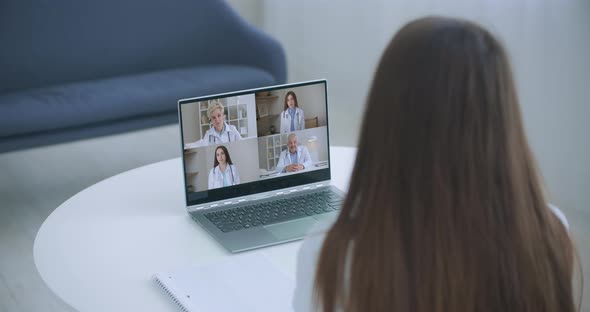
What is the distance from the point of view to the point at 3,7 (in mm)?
3420

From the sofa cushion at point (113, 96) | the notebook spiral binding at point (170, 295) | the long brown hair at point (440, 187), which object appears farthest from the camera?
the sofa cushion at point (113, 96)

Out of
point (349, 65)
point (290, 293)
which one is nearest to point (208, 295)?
point (290, 293)

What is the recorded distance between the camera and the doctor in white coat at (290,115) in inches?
74.3

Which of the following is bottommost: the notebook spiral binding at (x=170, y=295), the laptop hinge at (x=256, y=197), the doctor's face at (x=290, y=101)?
the notebook spiral binding at (x=170, y=295)

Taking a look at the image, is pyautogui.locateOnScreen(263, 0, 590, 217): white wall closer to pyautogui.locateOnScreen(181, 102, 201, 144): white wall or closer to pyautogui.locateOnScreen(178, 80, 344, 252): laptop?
pyautogui.locateOnScreen(178, 80, 344, 252): laptop

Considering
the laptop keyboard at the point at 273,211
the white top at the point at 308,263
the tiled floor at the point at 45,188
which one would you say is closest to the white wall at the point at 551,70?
the tiled floor at the point at 45,188

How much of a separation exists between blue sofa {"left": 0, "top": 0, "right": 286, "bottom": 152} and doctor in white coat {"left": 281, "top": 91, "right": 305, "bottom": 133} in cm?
148

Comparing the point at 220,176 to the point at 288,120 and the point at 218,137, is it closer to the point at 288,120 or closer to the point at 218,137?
the point at 218,137

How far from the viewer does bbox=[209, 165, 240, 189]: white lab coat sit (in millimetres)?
1869

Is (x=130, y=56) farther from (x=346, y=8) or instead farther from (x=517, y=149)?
(x=517, y=149)

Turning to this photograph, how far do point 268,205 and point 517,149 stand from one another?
969 millimetres

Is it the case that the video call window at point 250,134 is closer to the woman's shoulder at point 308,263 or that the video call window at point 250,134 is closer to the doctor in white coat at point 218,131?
the doctor in white coat at point 218,131

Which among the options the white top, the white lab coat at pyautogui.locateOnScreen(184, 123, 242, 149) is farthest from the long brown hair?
the white lab coat at pyautogui.locateOnScreen(184, 123, 242, 149)

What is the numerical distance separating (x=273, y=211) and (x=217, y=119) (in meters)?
0.24
